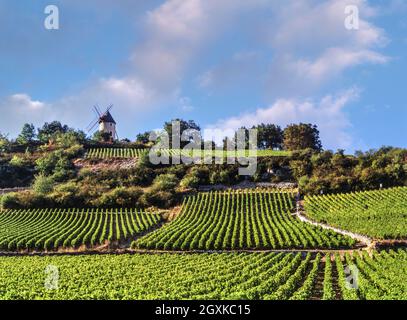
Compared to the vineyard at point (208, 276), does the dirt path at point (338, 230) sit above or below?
above

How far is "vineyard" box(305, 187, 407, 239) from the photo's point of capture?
3950 cm

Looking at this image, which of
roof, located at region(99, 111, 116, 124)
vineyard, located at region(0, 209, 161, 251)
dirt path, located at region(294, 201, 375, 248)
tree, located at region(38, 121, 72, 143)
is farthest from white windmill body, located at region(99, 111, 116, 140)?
dirt path, located at region(294, 201, 375, 248)

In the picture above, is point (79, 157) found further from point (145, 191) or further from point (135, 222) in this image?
point (135, 222)

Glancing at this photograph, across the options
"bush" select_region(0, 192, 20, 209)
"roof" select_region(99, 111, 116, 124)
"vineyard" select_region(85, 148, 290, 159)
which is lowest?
"bush" select_region(0, 192, 20, 209)

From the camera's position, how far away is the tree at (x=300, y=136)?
283 ft

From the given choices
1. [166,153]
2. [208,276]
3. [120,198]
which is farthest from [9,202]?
[208,276]

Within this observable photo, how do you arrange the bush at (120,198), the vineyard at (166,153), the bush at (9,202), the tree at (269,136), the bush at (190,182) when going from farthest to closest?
the tree at (269,136)
the vineyard at (166,153)
the bush at (190,182)
the bush at (120,198)
the bush at (9,202)

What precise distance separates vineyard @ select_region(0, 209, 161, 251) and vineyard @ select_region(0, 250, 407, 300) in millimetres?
4159

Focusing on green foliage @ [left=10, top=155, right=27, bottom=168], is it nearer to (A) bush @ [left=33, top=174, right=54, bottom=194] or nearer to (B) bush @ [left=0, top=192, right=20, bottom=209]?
(A) bush @ [left=33, top=174, right=54, bottom=194]

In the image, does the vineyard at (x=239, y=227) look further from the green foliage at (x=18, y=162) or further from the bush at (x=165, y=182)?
the green foliage at (x=18, y=162)

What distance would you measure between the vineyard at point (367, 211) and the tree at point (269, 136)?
1657 inches

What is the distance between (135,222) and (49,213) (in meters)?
10.4

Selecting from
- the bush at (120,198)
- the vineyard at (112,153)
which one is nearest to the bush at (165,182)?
the bush at (120,198)
